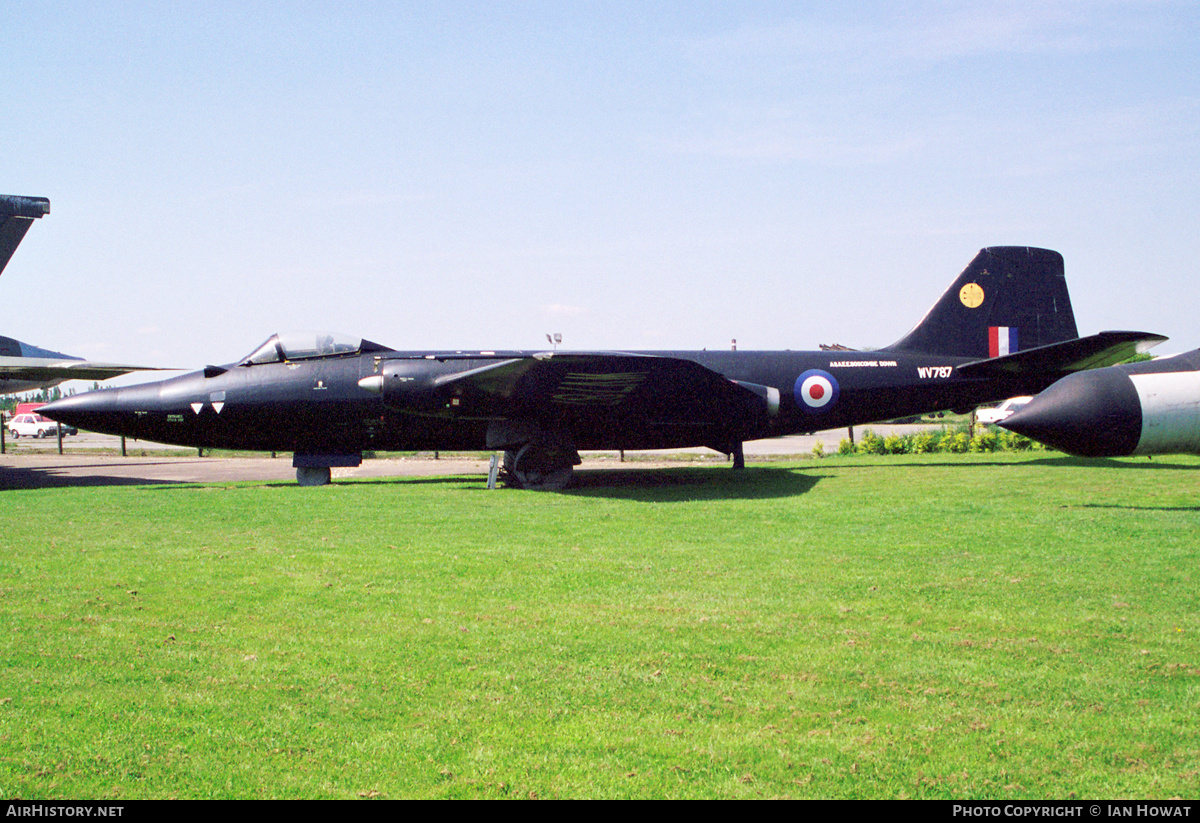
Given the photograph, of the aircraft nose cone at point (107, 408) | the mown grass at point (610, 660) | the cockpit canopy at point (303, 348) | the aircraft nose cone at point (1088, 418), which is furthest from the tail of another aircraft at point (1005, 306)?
the aircraft nose cone at point (107, 408)

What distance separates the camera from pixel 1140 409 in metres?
8.62

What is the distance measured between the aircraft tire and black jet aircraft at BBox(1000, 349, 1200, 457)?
1134 cm

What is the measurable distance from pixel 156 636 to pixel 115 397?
38.9ft

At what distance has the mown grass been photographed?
11.2 feet

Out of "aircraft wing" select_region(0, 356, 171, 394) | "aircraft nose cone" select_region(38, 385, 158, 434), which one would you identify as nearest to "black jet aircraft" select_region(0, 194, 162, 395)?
"aircraft wing" select_region(0, 356, 171, 394)

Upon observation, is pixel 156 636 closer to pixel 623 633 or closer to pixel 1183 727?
pixel 623 633

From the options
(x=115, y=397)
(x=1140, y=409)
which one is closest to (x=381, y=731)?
(x=1140, y=409)

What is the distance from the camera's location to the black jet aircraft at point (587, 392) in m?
14.5

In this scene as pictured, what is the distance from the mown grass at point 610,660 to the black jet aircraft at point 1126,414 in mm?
857

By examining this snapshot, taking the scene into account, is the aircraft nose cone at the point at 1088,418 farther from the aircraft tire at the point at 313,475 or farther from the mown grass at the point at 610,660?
the aircraft tire at the point at 313,475

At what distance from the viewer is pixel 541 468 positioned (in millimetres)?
14578

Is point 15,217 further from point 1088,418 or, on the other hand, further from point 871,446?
point 871,446

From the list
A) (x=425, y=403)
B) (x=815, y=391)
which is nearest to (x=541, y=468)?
(x=425, y=403)

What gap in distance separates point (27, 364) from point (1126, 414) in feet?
60.3
